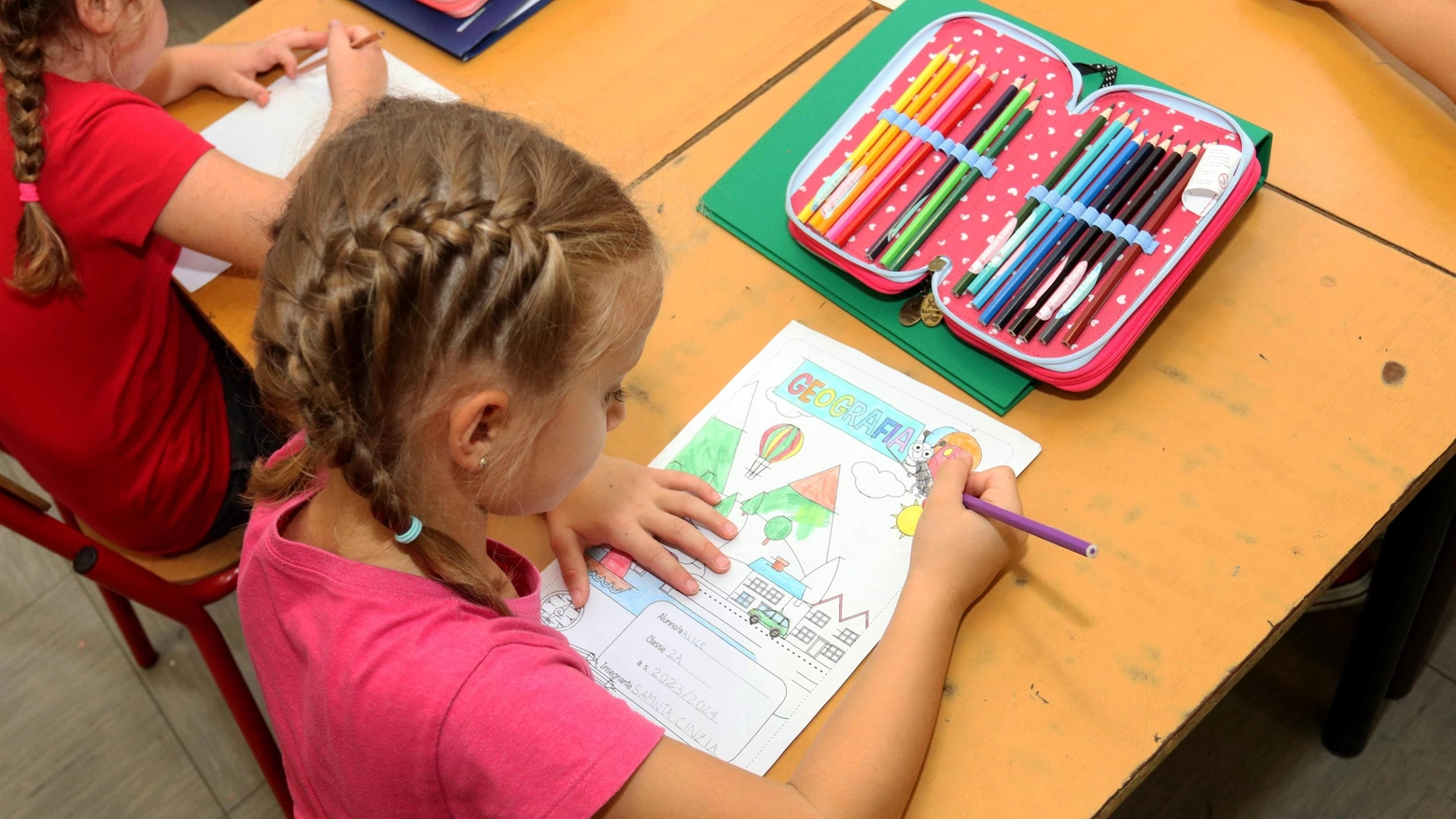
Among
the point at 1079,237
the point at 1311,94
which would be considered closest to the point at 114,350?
the point at 1079,237

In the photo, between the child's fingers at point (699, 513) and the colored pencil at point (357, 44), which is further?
the colored pencil at point (357, 44)

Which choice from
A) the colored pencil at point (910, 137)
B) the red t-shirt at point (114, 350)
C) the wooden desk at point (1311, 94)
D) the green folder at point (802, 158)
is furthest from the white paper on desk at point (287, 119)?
the wooden desk at point (1311, 94)

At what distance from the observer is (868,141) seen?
1007 mm

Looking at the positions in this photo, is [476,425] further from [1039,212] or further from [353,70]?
[353,70]

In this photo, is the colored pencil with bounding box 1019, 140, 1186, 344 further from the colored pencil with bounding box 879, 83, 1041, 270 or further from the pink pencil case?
the colored pencil with bounding box 879, 83, 1041, 270

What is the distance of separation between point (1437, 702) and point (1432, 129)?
2.76 ft

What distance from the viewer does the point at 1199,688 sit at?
2.39 feet

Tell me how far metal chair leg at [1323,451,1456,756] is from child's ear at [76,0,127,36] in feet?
4.21

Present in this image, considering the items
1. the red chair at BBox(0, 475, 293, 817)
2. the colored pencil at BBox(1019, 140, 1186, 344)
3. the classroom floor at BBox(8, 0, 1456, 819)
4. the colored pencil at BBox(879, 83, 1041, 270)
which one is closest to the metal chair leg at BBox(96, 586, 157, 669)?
the classroom floor at BBox(8, 0, 1456, 819)

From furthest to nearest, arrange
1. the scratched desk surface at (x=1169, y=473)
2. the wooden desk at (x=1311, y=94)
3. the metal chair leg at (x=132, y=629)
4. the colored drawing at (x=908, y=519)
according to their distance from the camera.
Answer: the metal chair leg at (x=132, y=629) < the wooden desk at (x=1311, y=94) < the colored drawing at (x=908, y=519) < the scratched desk surface at (x=1169, y=473)

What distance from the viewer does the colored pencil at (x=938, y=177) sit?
37.7 inches

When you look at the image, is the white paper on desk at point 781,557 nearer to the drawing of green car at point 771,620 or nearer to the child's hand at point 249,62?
the drawing of green car at point 771,620

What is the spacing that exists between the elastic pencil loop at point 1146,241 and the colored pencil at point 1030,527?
253 millimetres

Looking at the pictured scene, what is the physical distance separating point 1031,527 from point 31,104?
0.96 meters
